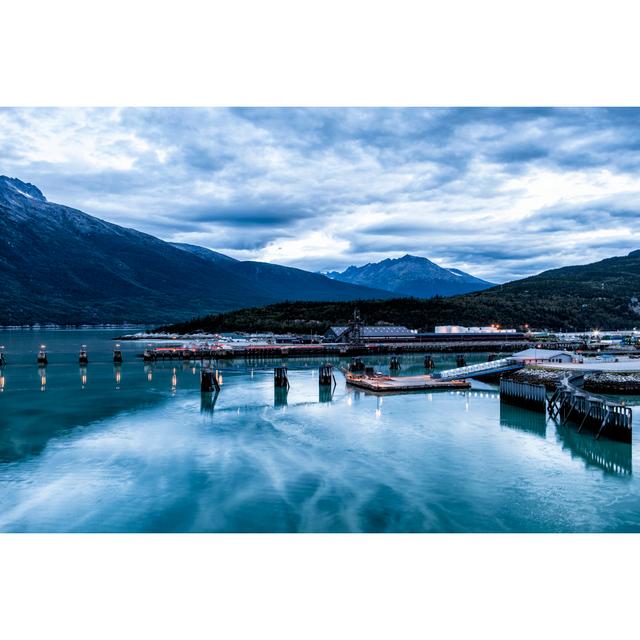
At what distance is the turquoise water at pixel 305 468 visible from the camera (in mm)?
17453

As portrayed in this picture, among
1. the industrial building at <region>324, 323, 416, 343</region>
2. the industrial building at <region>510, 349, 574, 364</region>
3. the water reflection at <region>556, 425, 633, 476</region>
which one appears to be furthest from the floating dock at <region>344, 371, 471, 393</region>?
the industrial building at <region>324, 323, 416, 343</region>

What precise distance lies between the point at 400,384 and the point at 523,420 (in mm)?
13309

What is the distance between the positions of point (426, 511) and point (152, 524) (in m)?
9.34

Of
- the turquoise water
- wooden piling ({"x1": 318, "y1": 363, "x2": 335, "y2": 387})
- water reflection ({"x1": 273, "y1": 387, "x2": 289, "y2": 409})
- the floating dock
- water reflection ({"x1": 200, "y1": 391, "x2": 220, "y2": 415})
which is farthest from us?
wooden piling ({"x1": 318, "y1": 363, "x2": 335, "y2": 387})

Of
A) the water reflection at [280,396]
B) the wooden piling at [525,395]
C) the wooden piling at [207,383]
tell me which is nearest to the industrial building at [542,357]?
the wooden piling at [525,395]

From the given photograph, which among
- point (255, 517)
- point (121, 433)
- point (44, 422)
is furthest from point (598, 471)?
point (44, 422)

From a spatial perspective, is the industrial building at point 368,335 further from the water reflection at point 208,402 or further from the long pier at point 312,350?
the water reflection at point 208,402

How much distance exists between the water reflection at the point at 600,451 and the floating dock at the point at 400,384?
16.2 meters

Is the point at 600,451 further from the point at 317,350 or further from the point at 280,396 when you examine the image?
the point at 317,350

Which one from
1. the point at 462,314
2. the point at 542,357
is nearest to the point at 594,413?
the point at 542,357

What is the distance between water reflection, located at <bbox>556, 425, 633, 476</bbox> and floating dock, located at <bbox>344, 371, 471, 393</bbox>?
639 inches

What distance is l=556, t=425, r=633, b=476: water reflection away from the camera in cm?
2270

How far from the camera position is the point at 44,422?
32469 mm

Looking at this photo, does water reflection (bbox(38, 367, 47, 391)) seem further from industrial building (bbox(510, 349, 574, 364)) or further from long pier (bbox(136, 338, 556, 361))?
industrial building (bbox(510, 349, 574, 364))
